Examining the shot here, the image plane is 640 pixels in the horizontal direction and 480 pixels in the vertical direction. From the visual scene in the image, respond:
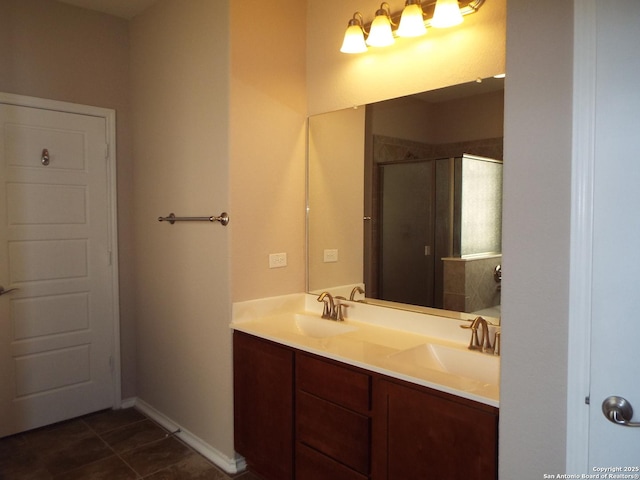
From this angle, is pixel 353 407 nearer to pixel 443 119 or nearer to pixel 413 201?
pixel 413 201

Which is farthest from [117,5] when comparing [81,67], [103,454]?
[103,454]

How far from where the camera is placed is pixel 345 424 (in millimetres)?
1938

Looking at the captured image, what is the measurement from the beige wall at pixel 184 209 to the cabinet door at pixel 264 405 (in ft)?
0.34

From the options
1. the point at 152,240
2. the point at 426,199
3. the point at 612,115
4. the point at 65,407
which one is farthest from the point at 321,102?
the point at 65,407

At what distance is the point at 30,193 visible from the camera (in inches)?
117

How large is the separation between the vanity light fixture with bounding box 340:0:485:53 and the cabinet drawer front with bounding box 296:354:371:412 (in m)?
1.53

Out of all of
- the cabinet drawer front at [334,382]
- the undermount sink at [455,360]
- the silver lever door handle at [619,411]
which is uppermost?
the silver lever door handle at [619,411]

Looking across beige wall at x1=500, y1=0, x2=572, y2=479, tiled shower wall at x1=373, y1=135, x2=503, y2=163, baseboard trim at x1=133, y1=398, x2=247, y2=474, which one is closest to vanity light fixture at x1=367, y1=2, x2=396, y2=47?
tiled shower wall at x1=373, y1=135, x2=503, y2=163

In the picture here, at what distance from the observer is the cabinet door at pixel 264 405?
2.24 metres

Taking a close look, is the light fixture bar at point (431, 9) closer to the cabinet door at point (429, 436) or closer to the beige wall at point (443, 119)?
the beige wall at point (443, 119)

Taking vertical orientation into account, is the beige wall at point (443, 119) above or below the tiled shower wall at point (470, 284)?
above

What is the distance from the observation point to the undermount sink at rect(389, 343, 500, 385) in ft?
6.17

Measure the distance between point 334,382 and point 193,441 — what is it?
53.7 inches

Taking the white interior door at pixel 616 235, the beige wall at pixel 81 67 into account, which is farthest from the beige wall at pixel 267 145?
the white interior door at pixel 616 235
